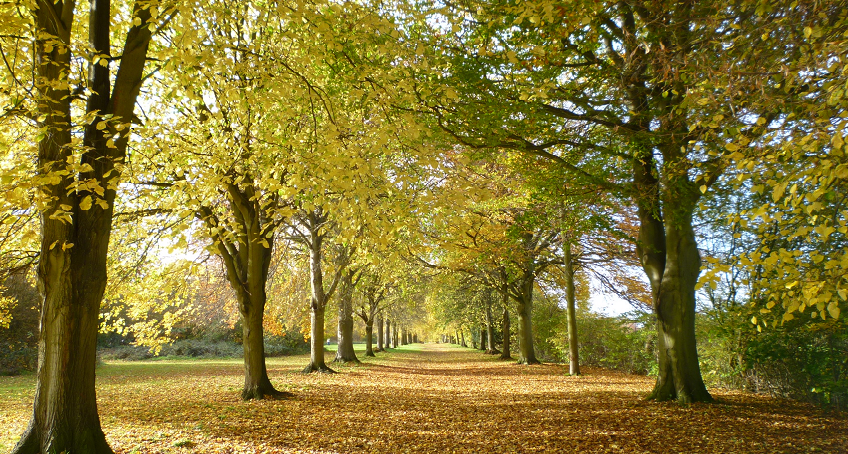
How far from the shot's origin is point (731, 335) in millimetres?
9023

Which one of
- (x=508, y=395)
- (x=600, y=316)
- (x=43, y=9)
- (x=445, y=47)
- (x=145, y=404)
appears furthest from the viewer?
(x=600, y=316)

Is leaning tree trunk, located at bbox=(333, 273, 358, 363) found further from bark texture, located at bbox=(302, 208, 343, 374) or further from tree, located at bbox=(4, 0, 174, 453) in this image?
tree, located at bbox=(4, 0, 174, 453)

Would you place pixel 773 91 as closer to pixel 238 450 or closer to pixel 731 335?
pixel 731 335

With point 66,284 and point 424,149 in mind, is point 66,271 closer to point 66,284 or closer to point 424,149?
point 66,284

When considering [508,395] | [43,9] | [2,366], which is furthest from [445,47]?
[2,366]

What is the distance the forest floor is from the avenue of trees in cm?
95

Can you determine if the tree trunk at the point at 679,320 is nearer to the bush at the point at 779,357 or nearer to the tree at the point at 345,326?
the bush at the point at 779,357

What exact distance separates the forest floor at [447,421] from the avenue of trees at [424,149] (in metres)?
0.95

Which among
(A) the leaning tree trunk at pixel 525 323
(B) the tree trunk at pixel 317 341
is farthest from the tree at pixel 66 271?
(A) the leaning tree trunk at pixel 525 323

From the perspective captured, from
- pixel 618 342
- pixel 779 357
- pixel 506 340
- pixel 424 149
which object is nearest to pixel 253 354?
pixel 424 149

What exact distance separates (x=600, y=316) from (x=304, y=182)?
49.9ft

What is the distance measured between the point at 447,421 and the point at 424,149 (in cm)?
489

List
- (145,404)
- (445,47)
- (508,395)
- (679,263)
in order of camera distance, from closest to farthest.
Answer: (445,47), (679,263), (145,404), (508,395)

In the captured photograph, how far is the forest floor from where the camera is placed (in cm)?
577
